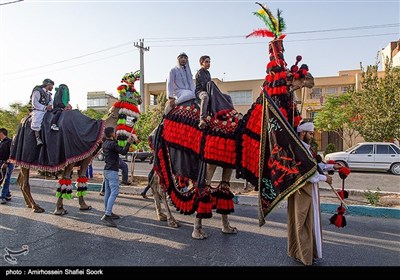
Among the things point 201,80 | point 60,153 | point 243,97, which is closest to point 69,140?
point 60,153

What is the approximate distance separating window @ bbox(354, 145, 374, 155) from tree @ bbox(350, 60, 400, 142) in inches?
153

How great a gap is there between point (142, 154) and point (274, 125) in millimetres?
21890

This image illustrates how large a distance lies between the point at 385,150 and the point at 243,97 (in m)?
20.1

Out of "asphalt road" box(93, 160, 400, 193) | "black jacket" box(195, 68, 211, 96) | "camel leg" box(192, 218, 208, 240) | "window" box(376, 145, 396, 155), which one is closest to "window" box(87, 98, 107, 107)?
"asphalt road" box(93, 160, 400, 193)

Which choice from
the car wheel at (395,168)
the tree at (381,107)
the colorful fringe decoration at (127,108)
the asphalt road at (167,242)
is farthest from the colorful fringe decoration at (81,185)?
the tree at (381,107)

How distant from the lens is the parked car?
16.2 m

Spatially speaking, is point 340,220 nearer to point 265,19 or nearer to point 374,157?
point 265,19

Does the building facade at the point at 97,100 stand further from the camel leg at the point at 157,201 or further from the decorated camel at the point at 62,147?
the camel leg at the point at 157,201

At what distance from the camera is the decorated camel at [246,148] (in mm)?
3875

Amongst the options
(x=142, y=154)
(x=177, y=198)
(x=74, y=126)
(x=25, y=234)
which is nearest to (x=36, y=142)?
(x=74, y=126)

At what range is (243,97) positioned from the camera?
116 feet

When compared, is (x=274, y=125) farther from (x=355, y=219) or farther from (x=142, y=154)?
(x=142, y=154)
